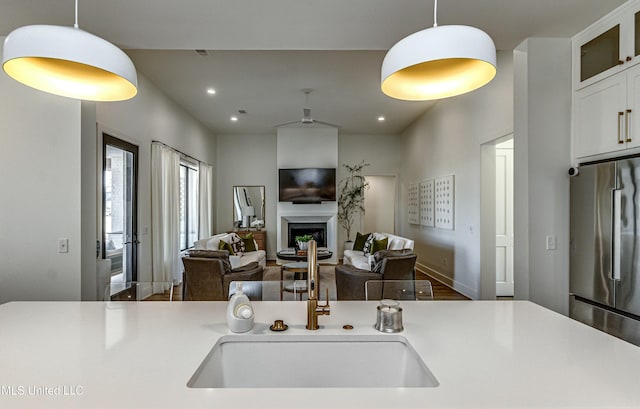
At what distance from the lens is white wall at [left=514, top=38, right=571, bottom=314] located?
277 centimetres

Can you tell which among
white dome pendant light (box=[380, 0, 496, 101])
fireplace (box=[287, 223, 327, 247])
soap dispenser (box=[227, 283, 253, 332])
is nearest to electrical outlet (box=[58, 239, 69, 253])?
soap dispenser (box=[227, 283, 253, 332])

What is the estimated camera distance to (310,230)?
25.6ft

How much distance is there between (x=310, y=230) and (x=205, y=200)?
234cm

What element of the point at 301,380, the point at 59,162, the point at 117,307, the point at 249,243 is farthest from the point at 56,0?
the point at 249,243

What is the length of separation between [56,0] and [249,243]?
4.83 metres

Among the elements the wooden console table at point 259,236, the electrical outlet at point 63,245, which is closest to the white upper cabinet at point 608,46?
the electrical outlet at point 63,245

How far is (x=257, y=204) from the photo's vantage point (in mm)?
8180

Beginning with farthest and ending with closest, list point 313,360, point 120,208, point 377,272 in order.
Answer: point 120,208
point 377,272
point 313,360

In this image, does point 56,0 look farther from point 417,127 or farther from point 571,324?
point 417,127

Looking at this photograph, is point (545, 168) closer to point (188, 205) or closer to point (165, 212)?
point (165, 212)

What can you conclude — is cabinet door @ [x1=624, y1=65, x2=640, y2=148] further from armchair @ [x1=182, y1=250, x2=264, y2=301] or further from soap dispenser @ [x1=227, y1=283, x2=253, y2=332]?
armchair @ [x1=182, y1=250, x2=264, y2=301]

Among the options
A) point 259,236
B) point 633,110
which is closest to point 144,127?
point 259,236

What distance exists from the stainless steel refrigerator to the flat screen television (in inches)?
198

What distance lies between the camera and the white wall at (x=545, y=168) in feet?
9.08
